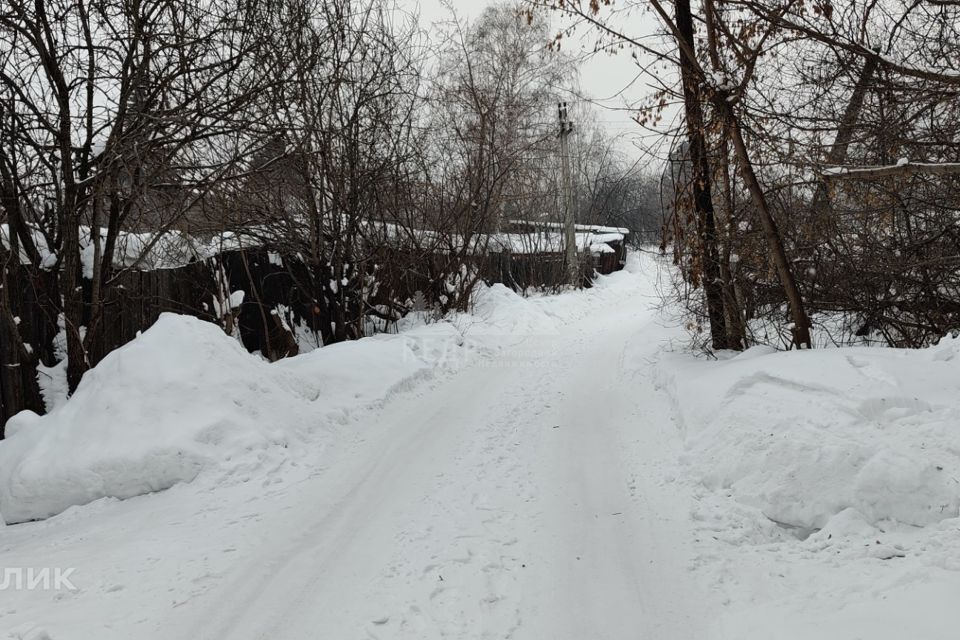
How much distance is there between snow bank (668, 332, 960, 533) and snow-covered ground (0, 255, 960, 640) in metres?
0.02

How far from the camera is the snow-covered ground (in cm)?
282

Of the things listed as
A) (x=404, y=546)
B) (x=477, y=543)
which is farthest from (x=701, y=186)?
(x=404, y=546)

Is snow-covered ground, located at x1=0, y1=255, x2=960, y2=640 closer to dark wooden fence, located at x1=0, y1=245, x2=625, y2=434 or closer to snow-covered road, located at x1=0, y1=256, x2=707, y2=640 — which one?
snow-covered road, located at x1=0, y1=256, x2=707, y2=640

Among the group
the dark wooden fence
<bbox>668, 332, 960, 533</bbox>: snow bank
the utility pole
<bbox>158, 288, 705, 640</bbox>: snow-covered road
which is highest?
the utility pole

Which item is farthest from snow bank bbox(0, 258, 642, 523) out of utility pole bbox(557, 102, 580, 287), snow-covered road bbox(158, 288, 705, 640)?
utility pole bbox(557, 102, 580, 287)

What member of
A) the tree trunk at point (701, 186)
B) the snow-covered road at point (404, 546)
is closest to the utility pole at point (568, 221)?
the tree trunk at point (701, 186)

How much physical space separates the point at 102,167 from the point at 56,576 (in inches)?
170

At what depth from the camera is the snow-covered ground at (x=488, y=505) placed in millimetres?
2816

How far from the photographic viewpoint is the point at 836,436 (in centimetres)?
395

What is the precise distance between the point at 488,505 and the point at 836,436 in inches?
99.0

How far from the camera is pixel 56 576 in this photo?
3.37 metres

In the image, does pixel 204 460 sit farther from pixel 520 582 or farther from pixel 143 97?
pixel 143 97

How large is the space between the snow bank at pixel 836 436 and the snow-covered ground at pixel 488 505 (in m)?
0.02

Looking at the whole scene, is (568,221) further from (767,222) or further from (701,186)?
(767,222)
